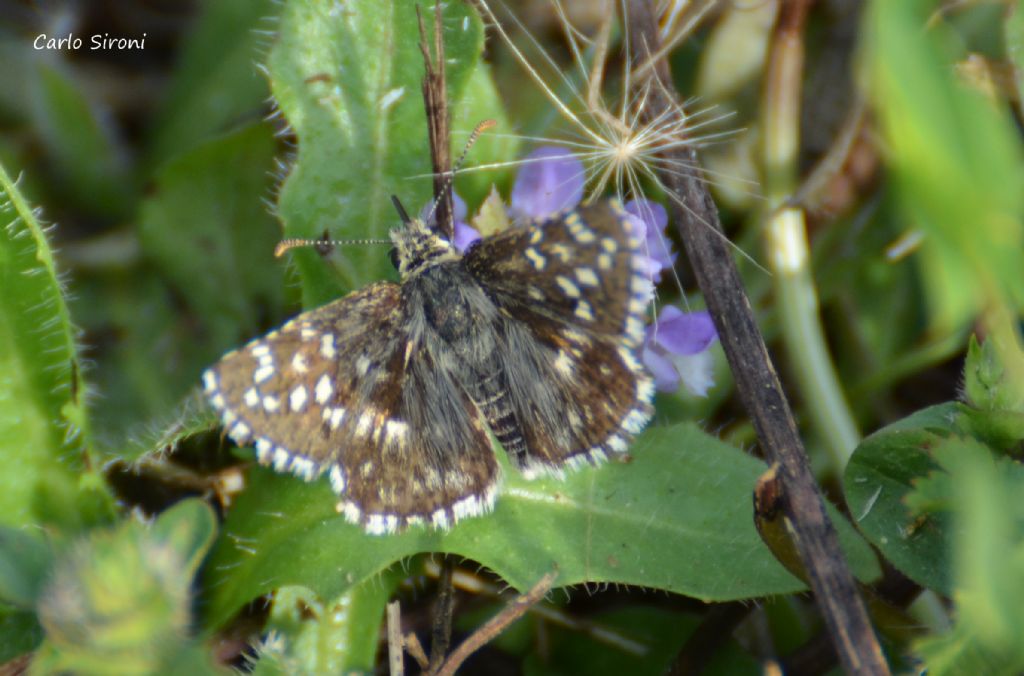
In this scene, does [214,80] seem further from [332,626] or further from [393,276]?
[332,626]

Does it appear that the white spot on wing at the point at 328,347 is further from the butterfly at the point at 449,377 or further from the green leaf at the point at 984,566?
the green leaf at the point at 984,566

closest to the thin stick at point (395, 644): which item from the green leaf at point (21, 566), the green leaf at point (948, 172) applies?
the green leaf at point (21, 566)

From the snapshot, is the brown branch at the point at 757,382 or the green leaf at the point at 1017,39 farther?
the green leaf at the point at 1017,39

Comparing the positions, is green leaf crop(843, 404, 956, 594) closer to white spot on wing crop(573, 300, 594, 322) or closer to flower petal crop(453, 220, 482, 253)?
white spot on wing crop(573, 300, 594, 322)

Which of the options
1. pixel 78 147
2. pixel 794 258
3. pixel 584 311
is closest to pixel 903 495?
pixel 584 311

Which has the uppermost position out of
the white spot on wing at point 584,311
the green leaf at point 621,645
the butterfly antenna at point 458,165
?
the butterfly antenna at point 458,165

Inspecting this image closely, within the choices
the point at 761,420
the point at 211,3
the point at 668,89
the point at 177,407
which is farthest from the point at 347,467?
the point at 211,3
